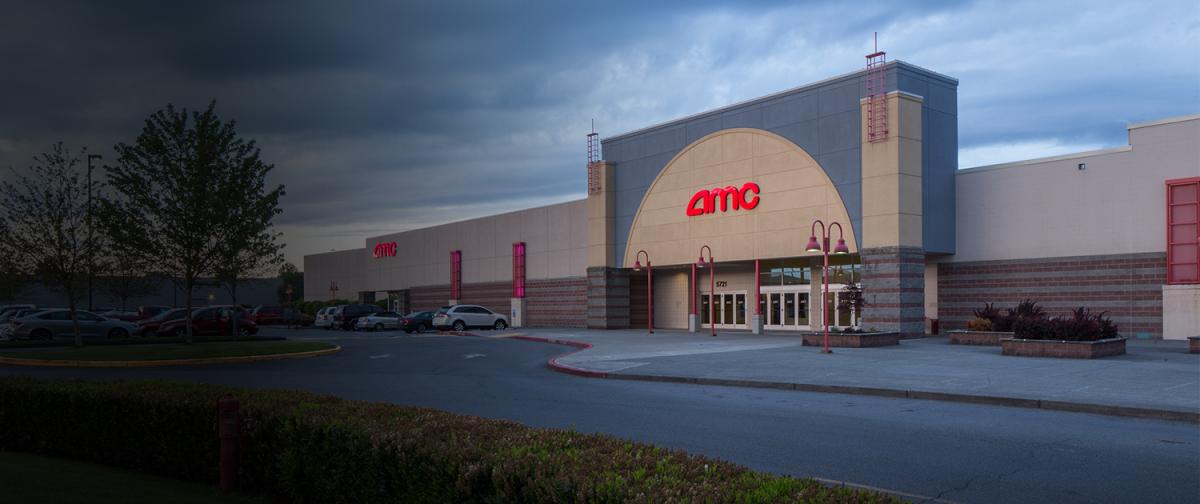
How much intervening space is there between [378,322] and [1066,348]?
37973mm

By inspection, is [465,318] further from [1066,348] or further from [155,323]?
[1066,348]

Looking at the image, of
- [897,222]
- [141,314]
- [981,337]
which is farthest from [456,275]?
[981,337]

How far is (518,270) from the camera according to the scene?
54094mm

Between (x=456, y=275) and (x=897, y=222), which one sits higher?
(x=897, y=222)

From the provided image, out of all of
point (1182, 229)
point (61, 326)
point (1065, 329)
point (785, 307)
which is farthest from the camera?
point (785, 307)

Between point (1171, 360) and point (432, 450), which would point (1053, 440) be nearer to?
point (432, 450)

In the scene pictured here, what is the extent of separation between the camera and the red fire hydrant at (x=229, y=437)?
7.82 meters

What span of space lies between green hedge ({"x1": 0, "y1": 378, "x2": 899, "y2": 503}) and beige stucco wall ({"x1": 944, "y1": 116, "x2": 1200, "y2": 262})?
88.2 feet

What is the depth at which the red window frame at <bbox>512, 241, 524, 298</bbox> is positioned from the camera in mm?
53750

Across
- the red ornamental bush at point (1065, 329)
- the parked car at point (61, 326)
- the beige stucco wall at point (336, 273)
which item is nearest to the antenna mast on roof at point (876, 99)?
the red ornamental bush at point (1065, 329)

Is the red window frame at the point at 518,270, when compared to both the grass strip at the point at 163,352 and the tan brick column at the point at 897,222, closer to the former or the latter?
the grass strip at the point at 163,352

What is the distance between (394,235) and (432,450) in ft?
222

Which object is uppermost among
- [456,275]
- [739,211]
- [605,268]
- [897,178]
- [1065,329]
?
[897,178]

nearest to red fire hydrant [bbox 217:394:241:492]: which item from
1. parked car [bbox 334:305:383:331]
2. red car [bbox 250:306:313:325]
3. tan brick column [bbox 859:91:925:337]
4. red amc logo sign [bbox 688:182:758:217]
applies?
tan brick column [bbox 859:91:925:337]
